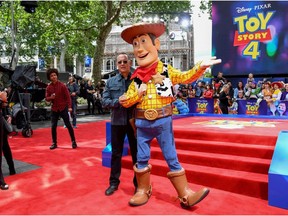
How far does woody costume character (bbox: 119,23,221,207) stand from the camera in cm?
327

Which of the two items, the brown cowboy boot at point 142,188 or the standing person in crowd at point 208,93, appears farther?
the standing person in crowd at point 208,93

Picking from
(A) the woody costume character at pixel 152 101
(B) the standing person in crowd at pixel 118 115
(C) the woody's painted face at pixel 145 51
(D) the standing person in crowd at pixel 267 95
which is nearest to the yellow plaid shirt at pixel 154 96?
(A) the woody costume character at pixel 152 101

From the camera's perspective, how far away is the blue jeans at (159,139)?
129 inches

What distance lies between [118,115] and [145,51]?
0.88 metres

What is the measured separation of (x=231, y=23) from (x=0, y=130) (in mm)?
15000

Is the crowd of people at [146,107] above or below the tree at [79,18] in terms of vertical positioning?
below

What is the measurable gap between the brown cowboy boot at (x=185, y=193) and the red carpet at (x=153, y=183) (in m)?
0.11

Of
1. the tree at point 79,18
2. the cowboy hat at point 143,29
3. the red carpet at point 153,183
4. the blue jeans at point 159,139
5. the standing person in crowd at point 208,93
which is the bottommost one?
the red carpet at point 153,183

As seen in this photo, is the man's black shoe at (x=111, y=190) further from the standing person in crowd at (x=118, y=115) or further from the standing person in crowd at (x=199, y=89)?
the standing person in crowd at (x=199, y=89)

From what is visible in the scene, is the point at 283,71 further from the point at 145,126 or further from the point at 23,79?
the point at 145,126

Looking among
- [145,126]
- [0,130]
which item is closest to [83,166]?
[0,130]

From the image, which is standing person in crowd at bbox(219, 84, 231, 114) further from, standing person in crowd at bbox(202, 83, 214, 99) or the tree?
the tree

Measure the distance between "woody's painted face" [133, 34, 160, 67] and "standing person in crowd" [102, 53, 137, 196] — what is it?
1.18 feet

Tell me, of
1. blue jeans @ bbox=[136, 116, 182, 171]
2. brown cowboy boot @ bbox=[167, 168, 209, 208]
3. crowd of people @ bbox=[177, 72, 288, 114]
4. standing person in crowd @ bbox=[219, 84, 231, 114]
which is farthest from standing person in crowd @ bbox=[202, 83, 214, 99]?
brown cowboy boot @ bbox=[167, 168, 209, 208]
